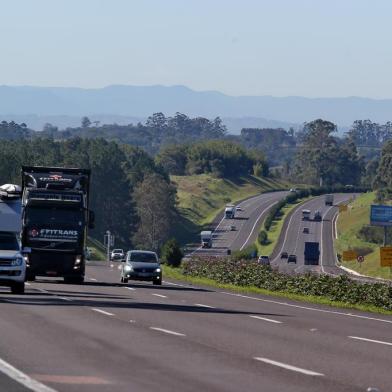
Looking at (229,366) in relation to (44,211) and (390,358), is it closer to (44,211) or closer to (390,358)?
(390,358)

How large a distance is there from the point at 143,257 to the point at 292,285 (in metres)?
8.43

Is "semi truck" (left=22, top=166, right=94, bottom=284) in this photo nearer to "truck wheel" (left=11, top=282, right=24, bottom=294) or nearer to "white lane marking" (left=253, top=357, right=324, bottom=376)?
"truck wheel" (left=11, top=282, right=24, bottom=294)

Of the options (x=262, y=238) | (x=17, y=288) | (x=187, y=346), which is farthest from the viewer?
(x=262, y=238)

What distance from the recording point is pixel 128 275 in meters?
51.7

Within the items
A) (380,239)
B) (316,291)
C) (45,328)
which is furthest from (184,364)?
(380,239)

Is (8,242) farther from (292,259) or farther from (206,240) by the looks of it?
(206,240)

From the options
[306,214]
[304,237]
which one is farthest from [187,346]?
[306,214]

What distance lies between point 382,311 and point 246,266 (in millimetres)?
18880

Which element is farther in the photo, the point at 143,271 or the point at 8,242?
the point at 143,271

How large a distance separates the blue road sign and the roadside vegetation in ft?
165

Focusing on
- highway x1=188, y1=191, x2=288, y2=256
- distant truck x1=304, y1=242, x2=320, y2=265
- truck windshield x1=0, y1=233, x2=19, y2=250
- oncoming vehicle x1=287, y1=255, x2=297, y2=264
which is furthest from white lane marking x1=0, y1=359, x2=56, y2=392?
highway x1=188, y1=191, x2=288, y2=256

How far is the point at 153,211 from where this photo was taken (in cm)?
17875

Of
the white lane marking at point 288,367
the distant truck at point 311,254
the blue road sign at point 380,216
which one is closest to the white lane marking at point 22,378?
the white lane marking at point 288,367

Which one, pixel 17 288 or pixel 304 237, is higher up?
pixel 17 288
